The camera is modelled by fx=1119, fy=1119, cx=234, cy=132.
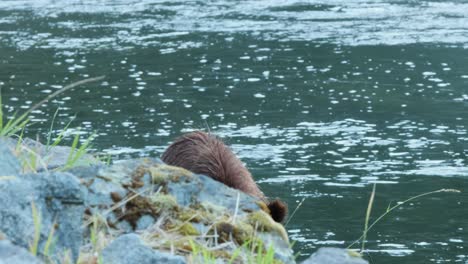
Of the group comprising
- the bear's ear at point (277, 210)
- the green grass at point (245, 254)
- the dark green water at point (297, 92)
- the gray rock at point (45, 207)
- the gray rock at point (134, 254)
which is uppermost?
the gray rock at point (45, 207)

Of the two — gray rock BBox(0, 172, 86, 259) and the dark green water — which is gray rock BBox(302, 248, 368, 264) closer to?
gray rock BBox(0, 172, 86, 259)

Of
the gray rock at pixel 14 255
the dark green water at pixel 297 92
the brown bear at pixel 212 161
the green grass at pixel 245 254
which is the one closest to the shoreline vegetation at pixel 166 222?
the green grass at pixel 245 254

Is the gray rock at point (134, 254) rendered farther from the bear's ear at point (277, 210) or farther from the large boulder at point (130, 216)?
the bear's ear at point (277, 210)

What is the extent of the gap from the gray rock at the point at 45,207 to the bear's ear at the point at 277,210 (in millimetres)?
893

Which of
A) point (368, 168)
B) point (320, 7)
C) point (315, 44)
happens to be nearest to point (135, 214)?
point (368, 168)

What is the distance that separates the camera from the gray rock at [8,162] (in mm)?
4102

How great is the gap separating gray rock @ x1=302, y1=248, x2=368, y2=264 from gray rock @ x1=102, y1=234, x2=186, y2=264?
1.65 ft

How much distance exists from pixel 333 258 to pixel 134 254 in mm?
704

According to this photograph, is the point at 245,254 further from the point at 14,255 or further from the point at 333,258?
the point at 14,255

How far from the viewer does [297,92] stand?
15516mm

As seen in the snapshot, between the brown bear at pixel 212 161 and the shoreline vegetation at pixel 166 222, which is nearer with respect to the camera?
the shoreline vegetation at pixel 166 222

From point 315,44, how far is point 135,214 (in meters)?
14.9

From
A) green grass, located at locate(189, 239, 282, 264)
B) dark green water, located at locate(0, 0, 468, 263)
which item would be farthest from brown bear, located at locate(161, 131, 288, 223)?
dark green water, located at locate(0, 0, 468, 263)

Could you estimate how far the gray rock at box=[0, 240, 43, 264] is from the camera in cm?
302
